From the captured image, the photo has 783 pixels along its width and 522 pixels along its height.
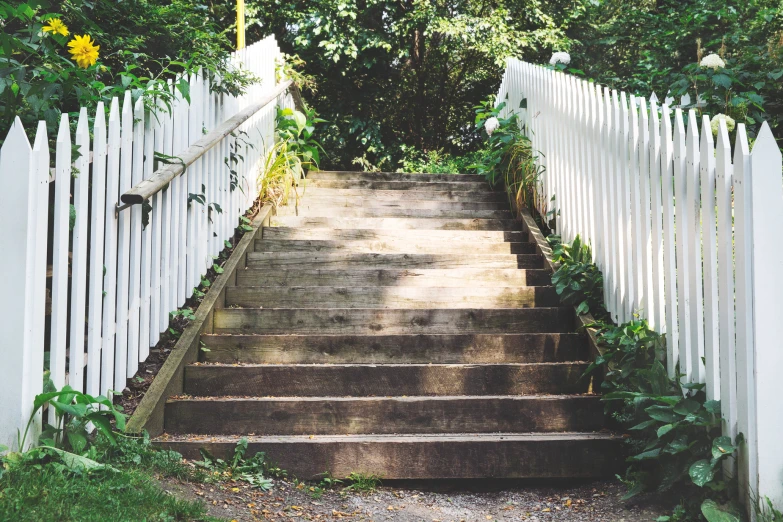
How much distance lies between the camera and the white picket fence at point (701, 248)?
2.51 m

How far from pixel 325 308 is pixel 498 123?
3.38 meters

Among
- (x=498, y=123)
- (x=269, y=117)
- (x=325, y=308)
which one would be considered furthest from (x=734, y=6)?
(x=325, y=308)

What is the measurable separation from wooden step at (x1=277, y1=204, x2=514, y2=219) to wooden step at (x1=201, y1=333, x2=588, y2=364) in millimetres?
2330

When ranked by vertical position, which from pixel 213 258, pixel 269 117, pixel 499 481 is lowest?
pixel 499 481

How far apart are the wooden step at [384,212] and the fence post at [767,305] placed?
381cm

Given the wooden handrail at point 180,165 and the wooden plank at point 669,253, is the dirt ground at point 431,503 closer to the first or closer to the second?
the wooden plank at point 669,253

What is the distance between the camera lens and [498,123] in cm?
709

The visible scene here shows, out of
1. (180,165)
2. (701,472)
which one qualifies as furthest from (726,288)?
(180,165)

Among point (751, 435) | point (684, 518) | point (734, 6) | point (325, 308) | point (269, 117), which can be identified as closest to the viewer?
point (751, 435)

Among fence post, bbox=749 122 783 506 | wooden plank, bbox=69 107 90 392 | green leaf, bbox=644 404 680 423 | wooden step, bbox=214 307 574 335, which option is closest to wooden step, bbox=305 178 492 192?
wooden step, bbox=214 307 574 335

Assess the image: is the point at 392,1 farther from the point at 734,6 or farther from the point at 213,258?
the point at 213,258

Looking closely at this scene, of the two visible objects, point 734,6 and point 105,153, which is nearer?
point 105,153

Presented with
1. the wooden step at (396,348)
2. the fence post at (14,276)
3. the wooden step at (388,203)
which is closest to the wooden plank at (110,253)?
the fence post at (14,276)

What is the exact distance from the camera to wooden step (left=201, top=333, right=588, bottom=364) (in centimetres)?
407
